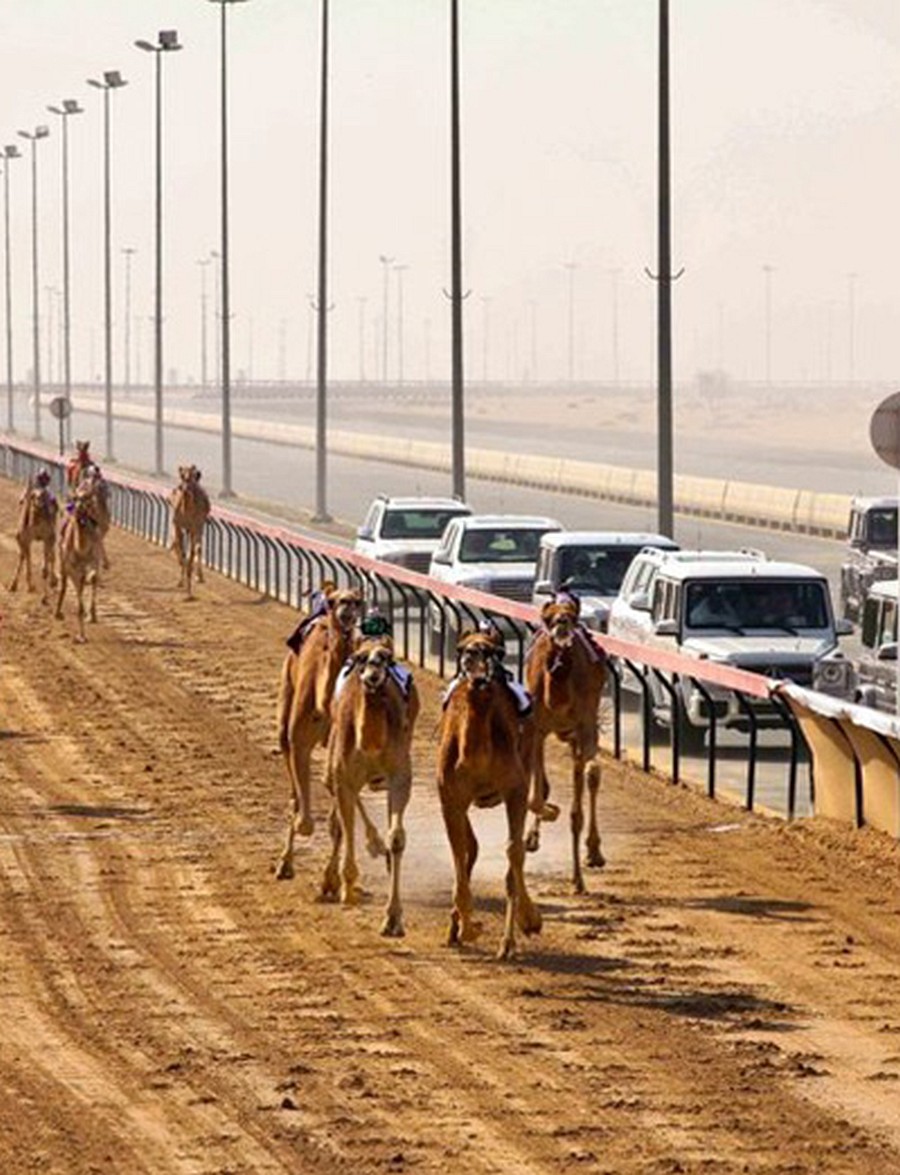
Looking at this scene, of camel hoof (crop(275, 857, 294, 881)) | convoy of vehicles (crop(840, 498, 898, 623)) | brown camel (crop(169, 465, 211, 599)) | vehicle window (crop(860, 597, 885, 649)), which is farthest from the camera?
brown camel (crop(169, 465, 211, 599))

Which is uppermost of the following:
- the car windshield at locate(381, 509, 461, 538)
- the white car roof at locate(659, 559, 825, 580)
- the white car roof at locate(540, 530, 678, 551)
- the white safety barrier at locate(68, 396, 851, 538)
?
the white car roof at locate(659, 559, 825, 580)

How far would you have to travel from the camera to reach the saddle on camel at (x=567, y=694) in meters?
20.1

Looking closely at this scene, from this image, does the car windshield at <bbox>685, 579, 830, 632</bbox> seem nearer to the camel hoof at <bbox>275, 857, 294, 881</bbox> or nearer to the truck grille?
the truck grille

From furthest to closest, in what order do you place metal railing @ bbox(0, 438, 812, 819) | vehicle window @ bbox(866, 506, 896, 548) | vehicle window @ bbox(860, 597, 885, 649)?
vehicle window @ bbox(866, 506, 896, 548) < vehicle window @ bbox(860, 597, 885, 649) < metal railing @ bbox(0, 438, 812, 819)

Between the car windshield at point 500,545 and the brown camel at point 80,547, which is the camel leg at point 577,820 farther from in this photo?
the brown camel at point 80,547

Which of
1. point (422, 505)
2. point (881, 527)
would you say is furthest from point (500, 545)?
point (422, 505)

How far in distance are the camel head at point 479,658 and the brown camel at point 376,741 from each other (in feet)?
1.59

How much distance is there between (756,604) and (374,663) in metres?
11.9

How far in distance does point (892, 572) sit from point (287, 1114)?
2598 centimetres

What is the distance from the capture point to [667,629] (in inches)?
1141

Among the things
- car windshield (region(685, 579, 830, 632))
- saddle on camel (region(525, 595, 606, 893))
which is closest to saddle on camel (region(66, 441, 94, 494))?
car windshield (region(685, 579, 830, 632))

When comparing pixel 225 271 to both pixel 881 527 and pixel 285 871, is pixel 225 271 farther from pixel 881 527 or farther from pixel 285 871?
pixel 285 871

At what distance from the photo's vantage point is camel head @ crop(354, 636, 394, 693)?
17703 mm

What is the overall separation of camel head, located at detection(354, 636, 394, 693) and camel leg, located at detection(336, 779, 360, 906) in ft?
2.26
